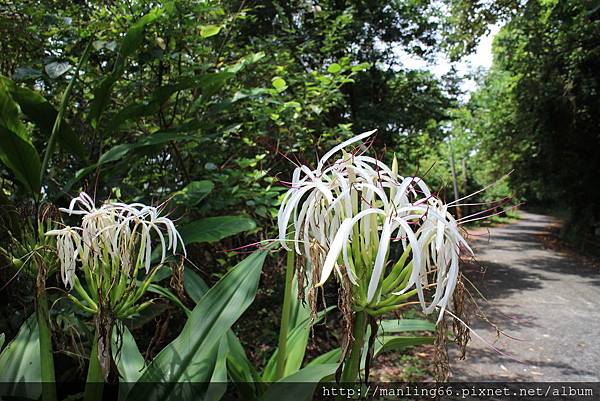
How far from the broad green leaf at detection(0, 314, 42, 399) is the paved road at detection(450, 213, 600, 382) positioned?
1.40 metres

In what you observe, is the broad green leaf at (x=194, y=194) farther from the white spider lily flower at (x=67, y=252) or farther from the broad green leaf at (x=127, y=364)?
the white spider lily flower at (x=67, y=252)

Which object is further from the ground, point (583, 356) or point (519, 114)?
point (519, 114)

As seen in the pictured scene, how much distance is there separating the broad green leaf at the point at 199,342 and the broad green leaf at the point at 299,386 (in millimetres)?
215

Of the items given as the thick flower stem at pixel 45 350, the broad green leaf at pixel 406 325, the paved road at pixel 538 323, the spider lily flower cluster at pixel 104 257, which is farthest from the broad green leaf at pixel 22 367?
the paved road at pixel 538 323

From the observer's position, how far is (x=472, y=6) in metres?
8.13

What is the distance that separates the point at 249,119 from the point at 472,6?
7.11m

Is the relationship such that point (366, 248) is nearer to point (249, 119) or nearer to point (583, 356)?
point (249, 119)

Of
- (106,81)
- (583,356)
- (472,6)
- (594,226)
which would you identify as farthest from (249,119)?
(594,226)

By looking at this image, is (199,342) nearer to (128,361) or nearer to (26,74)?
(128,361)

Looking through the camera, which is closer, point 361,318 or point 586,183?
point 361,318

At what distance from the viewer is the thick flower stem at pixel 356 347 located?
88cm

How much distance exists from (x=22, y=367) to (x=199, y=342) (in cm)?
62

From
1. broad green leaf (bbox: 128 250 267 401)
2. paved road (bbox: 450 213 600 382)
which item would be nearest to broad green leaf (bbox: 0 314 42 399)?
broad green leaf (bbox: 128 250 267 401)

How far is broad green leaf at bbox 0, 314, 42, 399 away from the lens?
1346mm
